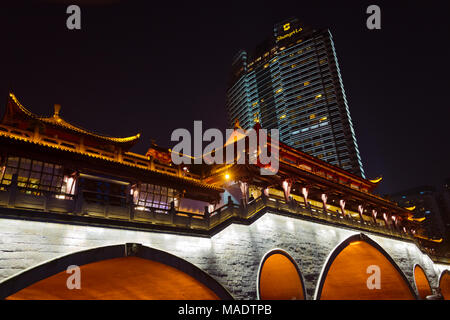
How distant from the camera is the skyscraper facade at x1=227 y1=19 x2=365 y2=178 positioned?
246ft

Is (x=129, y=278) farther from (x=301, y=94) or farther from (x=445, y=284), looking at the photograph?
(x=301, y=94)

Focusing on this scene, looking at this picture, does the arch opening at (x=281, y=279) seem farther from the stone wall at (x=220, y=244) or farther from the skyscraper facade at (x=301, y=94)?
the skyscraper facade at (x=301, y=94)

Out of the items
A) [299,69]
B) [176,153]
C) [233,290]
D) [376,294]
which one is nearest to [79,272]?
[233,290]

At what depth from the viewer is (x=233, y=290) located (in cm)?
1484

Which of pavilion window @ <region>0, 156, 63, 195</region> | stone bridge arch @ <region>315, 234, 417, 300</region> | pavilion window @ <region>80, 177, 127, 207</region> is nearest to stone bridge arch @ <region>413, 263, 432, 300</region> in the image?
stone bridge arch @ <region>315, 234, 417, 300</region>

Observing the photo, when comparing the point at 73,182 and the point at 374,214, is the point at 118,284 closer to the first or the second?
the point at 73,182

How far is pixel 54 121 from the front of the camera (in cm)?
1731

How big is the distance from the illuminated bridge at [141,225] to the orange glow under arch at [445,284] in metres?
20.0

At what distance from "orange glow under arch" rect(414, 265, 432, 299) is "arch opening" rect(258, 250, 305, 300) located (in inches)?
843

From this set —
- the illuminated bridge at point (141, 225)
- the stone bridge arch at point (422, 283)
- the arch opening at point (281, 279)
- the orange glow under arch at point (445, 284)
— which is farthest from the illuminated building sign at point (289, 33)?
the arch opening at point (281, 279)

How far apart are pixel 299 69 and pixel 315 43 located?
7.73 metres

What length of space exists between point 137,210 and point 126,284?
410 centimetres

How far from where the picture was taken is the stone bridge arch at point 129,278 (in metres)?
12.1

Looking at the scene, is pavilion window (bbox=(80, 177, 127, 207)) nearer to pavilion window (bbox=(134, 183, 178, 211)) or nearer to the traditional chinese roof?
pavilion window (bbox=(134, 183, 178, 211))
